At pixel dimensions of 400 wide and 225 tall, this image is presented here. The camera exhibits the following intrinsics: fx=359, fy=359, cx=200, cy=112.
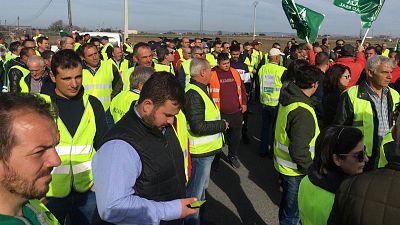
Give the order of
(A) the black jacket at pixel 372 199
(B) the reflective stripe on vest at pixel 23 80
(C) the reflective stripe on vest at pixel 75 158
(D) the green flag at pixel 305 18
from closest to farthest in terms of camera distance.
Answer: (A) the black jacket at pixel 372 199 → (C) the reflective stripe on vest at pixel 75 158 → (B) the reflective stripe on vest at pixel 23 80 → (D) the green flag at pixel 305 18

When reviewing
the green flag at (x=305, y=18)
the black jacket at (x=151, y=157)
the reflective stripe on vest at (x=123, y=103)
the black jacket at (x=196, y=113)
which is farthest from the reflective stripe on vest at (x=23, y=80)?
the green flag at (x=305, y=18)

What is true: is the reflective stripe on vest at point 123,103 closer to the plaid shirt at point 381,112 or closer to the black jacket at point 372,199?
the black jacket at point 372,199

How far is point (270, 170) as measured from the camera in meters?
6.07

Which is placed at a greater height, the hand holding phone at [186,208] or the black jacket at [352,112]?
the black jacket at [352,112]

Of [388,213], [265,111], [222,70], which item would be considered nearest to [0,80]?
[222,70]

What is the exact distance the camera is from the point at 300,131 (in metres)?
3.25

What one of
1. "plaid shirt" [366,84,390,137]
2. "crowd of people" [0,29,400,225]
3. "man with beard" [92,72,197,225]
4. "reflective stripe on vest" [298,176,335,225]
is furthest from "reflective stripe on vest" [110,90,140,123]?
"plaid shirt" [366,84,390,137]

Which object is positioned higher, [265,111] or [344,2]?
[344,2]

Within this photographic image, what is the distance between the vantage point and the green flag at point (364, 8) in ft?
21.1

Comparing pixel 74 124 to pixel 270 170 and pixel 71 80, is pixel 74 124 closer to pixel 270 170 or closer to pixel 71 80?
pixel 71 80

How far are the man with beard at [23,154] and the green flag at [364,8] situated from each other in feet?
20.8

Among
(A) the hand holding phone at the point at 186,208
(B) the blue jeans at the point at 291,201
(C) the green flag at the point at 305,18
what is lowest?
(B) the blue jeans at the point at 291,201

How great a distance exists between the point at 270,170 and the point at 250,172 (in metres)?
0.36

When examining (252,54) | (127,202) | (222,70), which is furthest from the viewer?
(252,54)
